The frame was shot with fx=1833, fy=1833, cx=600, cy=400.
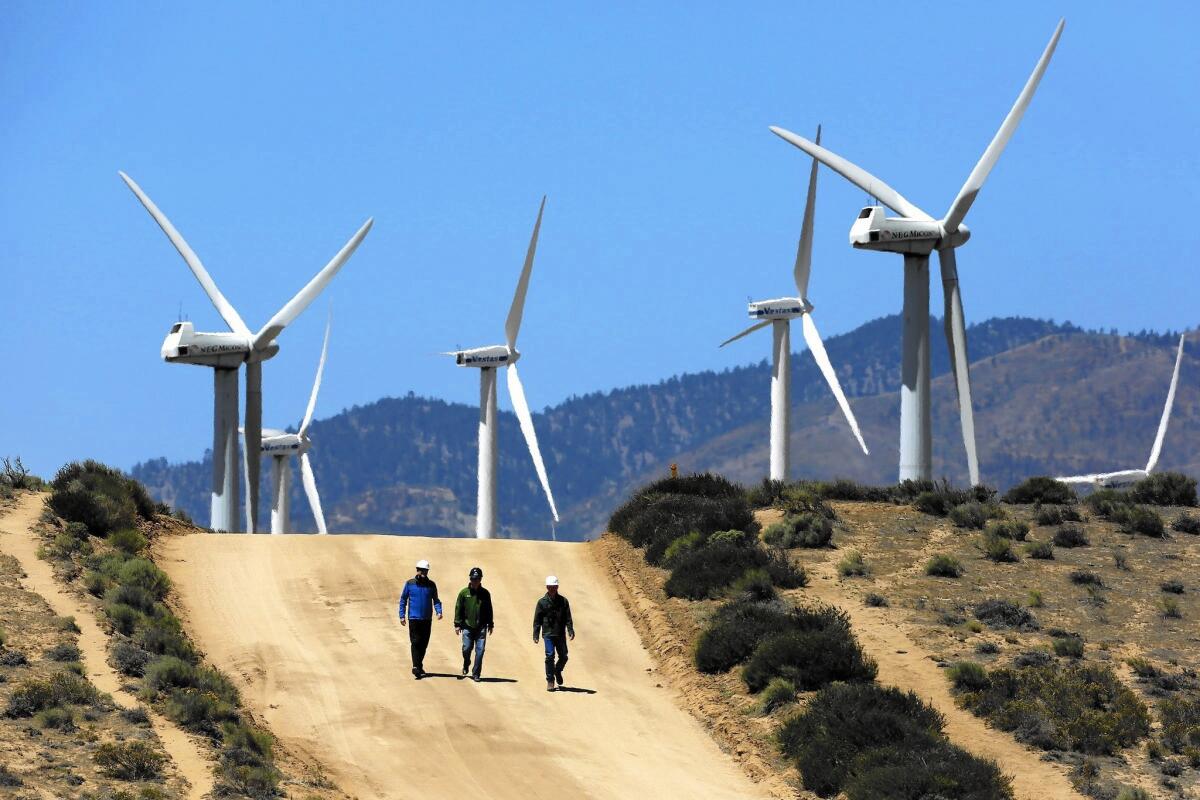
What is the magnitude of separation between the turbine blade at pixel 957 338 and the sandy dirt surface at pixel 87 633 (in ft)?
93.2

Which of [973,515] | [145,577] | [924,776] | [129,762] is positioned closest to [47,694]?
[129,762]

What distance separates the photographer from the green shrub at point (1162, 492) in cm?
5250

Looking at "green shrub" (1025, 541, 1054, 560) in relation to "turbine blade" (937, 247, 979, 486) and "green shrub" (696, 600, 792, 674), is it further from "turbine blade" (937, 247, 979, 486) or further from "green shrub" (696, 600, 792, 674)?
"turbine blade" (937, 247, 979, 486)

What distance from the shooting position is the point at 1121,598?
41.2 metres

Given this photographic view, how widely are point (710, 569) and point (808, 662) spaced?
23.5 ft

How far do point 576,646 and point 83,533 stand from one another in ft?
37.6

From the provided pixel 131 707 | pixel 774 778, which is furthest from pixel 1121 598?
pixel 131 707

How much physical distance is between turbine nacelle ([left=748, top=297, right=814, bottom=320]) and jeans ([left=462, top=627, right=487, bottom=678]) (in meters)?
52.9

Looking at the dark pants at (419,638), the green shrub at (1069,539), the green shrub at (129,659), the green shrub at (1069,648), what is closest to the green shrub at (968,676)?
the green shrub at (1069,648)

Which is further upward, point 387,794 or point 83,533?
point 83,533

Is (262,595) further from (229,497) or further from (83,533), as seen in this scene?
(229,497)

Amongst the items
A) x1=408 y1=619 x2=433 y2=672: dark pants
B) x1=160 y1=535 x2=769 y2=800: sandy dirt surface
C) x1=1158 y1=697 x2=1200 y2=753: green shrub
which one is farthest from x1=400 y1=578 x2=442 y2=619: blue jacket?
x1=1158 y1=697 x2=1200 y2=753: green shrub

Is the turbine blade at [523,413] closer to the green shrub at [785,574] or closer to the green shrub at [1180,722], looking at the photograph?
the green shrub at [785,574]

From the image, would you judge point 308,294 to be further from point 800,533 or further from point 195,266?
point 800,533
